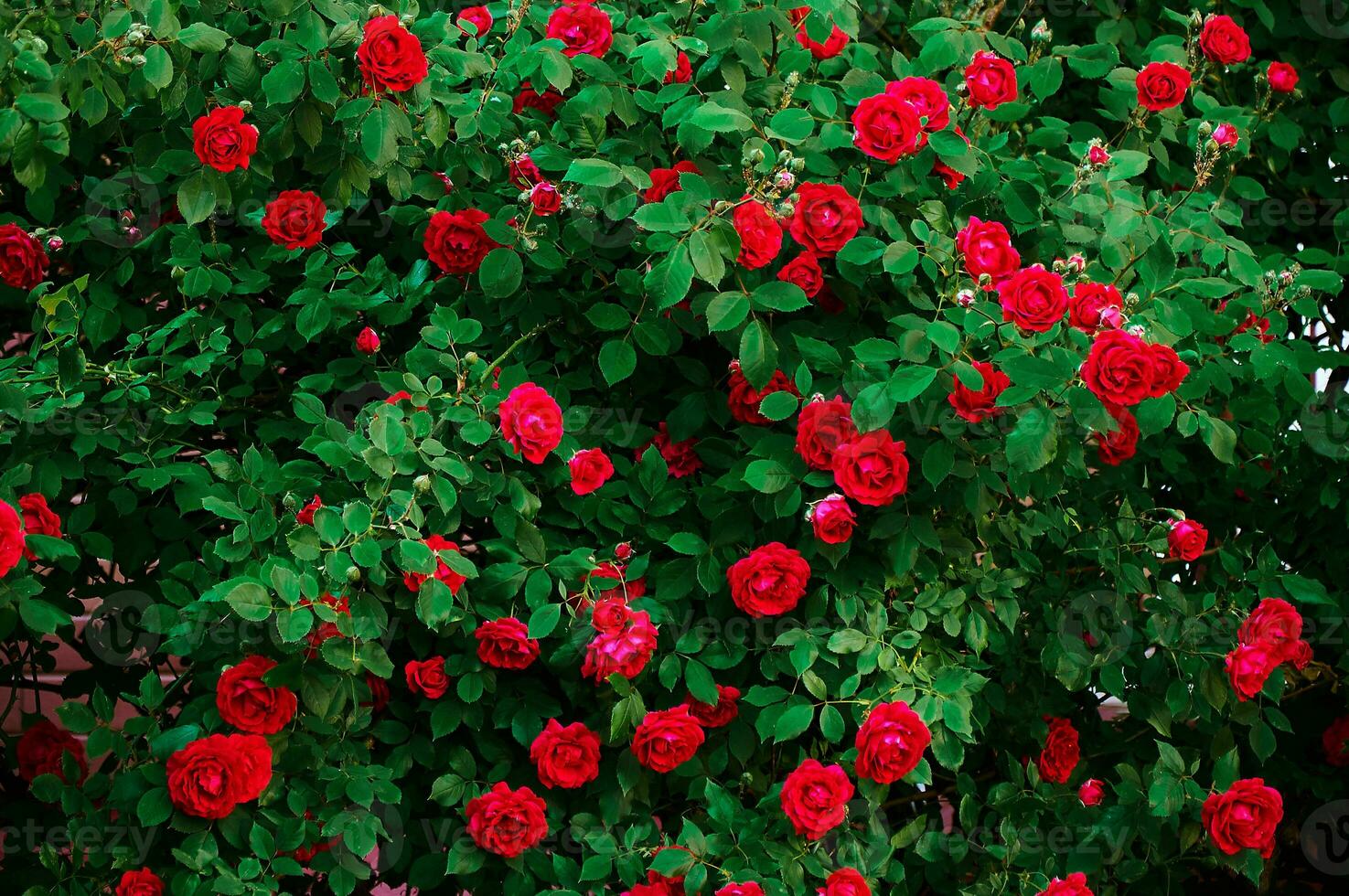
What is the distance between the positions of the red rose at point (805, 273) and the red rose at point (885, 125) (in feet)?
0.60

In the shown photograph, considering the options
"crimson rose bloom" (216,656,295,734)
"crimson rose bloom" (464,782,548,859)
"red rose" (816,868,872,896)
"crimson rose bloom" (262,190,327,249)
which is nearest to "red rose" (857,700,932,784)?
"red rose" (816,868,872,896)

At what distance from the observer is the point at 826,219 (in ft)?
6.42

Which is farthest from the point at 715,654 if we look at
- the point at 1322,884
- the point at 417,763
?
the point at 1322,884

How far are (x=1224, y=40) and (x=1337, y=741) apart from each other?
1.41m

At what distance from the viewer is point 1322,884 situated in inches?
115

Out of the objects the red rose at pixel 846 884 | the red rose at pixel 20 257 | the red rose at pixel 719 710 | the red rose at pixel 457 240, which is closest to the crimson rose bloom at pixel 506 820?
the red rose at pixel 719 710

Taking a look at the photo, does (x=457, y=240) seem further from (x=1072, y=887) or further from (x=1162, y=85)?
(x=1072, y=887)

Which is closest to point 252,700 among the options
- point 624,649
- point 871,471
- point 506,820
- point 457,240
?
point 506,820

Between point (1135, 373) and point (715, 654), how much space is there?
74 centimetres

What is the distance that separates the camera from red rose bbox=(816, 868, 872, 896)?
188 cm

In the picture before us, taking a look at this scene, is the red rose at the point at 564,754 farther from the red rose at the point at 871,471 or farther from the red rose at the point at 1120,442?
the red rose at the point at 1120,442

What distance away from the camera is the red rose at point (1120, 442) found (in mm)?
2148

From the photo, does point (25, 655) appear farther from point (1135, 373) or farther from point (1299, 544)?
point (1299, 544)

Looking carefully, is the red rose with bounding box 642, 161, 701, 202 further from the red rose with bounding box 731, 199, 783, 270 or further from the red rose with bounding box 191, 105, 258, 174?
the red rose with bounding box 191, 105, 258, 174
